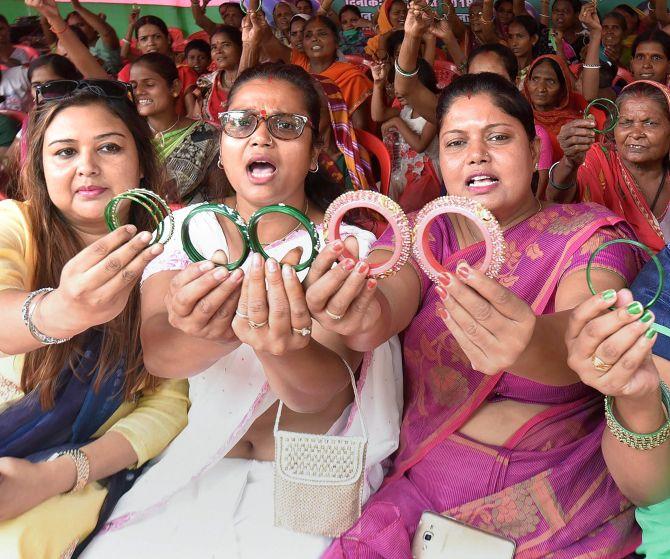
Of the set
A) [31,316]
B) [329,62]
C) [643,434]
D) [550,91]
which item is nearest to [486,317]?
[643,434]

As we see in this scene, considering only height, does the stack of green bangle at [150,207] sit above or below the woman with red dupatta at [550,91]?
above

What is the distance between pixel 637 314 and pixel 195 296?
798mm

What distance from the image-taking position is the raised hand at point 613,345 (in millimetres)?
1134

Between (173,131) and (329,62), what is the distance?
204 cm

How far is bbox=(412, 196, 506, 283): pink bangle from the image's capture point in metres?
1.34

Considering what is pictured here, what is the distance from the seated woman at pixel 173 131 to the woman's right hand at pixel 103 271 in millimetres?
1334

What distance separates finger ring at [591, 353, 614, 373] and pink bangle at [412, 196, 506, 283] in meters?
0.27

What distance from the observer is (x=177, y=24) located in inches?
307

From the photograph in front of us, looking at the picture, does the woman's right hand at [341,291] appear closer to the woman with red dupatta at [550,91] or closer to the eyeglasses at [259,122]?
the eyeglasses at [259,122]

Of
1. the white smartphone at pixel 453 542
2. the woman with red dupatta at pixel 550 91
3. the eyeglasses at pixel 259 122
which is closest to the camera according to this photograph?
the white smartphone at pixel 453 542

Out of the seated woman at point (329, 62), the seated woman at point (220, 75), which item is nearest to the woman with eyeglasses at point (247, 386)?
the seated woman at point (220, 75)

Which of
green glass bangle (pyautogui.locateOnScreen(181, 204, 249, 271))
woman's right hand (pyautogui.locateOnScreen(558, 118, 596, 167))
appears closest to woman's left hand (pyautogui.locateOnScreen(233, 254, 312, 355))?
green glass bangle (pyautogui.locateOnScreen(181, 204, 249, 271))

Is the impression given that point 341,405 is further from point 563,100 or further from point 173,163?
point 563,100

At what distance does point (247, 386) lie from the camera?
1779 mm
